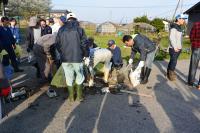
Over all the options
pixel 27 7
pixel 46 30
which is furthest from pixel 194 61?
pixel 27 7

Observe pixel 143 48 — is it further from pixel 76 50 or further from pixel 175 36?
pixel 76 50

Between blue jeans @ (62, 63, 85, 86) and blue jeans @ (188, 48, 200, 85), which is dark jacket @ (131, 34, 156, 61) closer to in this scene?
blue jeans @ (188, 48, 200, 85)

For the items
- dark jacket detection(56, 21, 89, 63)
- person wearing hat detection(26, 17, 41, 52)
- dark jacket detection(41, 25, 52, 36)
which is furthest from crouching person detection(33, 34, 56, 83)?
dark jacket detection(41, 25, 52, 36)

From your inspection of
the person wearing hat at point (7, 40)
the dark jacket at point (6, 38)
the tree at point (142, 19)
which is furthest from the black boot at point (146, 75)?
the tree at point (142, 19)

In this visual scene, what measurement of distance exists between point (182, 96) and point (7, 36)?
19.6ft

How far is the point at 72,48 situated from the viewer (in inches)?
282

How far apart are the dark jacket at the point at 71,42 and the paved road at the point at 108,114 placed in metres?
1.08

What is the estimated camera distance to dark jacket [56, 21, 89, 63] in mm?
7129

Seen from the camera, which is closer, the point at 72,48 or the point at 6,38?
the point at 72,48

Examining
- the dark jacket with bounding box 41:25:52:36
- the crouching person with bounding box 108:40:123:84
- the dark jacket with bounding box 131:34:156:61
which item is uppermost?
the dark jacket with bounding box 41:25:52:36

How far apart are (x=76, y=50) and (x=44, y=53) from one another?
1.82 metres

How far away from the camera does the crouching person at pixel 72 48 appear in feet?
23.4

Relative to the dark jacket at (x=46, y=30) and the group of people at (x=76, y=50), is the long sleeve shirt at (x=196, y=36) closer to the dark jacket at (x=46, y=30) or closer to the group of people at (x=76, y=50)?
the group of people at (x=76, y=50)

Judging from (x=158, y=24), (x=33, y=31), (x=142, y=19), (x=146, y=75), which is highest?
(x=33, y=31)
